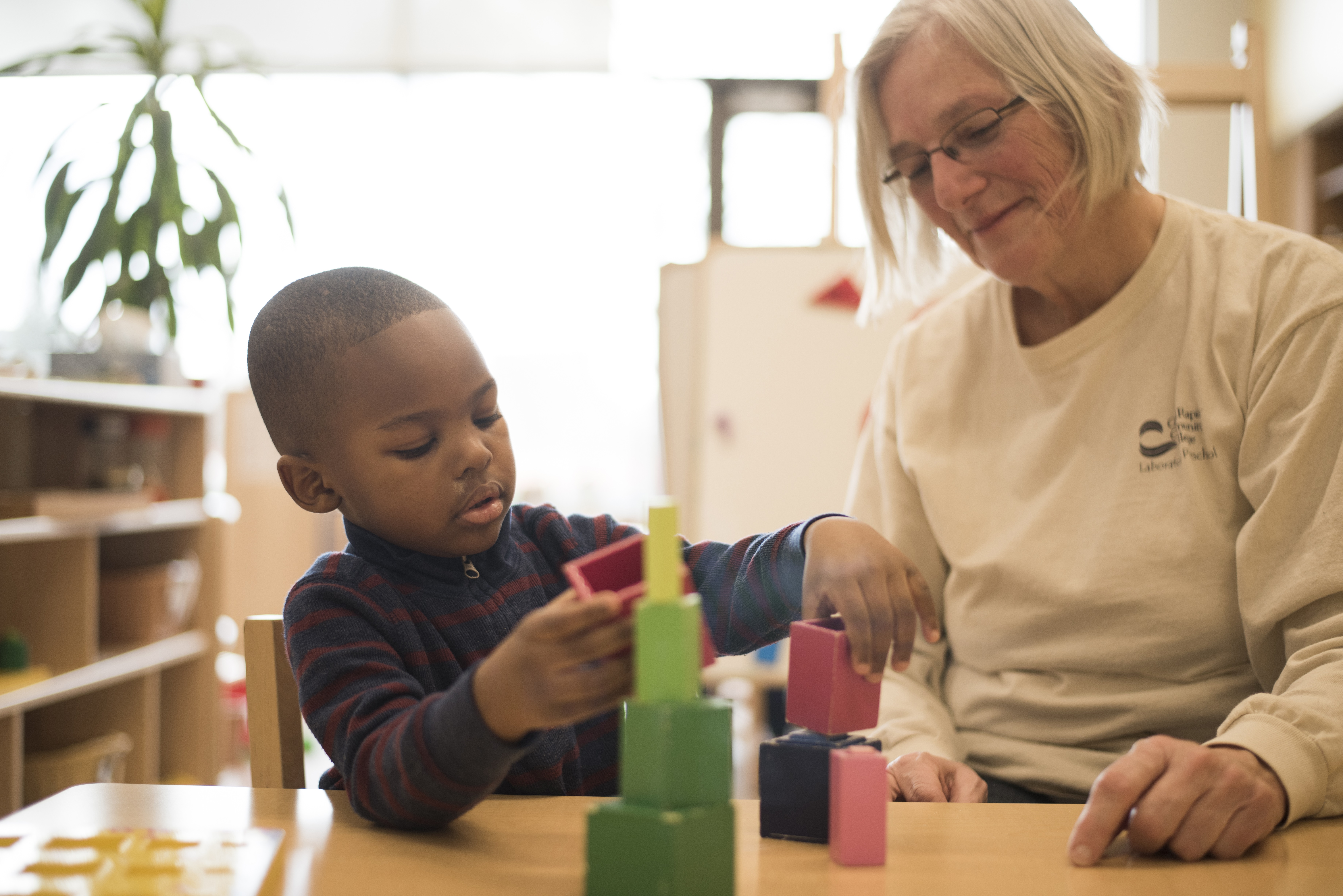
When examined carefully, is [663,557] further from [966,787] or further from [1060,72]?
[1060,72]

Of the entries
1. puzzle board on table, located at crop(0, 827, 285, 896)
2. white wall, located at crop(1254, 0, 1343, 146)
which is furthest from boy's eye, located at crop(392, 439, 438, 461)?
white wall, located at crop(1254, 0, 1343, 146)

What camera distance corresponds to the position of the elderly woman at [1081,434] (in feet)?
3.12

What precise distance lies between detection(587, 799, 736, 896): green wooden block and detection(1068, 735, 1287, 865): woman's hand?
0.78ft

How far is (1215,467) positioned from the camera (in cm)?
100

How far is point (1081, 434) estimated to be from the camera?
1094mm

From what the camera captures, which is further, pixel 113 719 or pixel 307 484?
pixel 113 719

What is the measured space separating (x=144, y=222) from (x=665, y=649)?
2873 millimetres

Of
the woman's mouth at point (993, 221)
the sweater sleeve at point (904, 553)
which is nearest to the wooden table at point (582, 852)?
the sweater sleeve at point (904, 553)

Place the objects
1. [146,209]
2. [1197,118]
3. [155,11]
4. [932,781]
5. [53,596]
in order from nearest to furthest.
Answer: [932,781], [53,596], [146,209], [155,11], [1197,118]

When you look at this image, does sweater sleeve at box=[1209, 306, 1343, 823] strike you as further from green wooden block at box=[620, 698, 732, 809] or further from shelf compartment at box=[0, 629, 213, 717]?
shelf compartment at box=[0, 629, 213, 717]

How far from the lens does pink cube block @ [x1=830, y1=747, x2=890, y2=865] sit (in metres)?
0.59

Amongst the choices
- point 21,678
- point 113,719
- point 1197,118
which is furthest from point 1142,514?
point 1197,118

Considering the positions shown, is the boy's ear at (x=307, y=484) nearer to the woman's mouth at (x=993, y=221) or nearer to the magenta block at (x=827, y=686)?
the magenta block at (x=827, y=686)

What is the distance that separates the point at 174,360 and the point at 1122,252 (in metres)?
2.53
